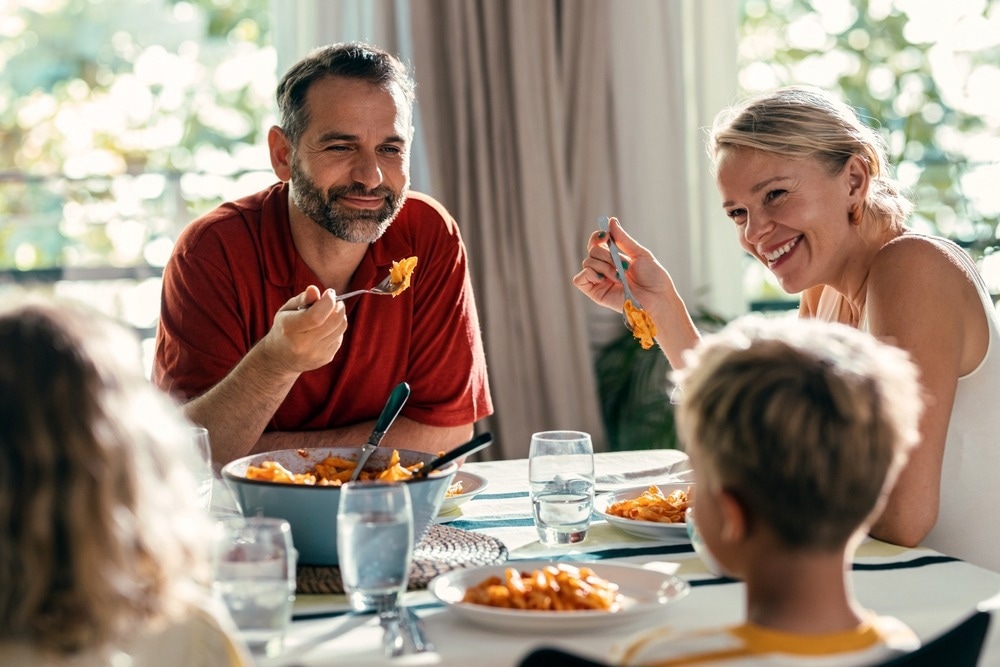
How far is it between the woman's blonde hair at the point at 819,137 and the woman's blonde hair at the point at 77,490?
1278mm

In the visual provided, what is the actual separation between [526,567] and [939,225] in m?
3.75

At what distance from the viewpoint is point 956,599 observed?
4.34 feet

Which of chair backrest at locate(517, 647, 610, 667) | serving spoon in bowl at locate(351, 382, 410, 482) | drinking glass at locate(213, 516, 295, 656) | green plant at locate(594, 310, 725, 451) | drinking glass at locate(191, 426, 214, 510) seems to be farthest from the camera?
green plant at locate(594, 310, 725, 451)

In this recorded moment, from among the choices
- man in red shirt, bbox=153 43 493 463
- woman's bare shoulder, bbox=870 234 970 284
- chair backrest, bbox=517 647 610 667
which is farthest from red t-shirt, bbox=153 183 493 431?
chair backrest, bbox=517 647 610 667

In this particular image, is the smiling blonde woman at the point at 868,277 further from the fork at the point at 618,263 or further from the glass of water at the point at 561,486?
the glass of water at the point at 561,486

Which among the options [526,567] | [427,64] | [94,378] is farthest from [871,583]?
[427,64]

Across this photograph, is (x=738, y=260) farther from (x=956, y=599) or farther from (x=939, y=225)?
(x=956, y=599)

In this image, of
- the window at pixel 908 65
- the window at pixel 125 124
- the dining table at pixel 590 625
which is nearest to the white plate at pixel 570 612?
the dining table at pixel 590 625

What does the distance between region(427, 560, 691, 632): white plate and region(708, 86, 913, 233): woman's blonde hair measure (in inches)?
34.3

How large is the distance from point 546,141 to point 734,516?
2840mm

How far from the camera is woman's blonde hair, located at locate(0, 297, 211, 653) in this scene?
91cm

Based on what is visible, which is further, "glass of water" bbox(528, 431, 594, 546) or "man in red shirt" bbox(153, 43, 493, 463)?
"man in red shirt" bbox(153, 43, 493, 463)

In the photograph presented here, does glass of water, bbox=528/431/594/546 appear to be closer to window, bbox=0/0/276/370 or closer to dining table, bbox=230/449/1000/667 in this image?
dining table, bbox=230/449/1000/667

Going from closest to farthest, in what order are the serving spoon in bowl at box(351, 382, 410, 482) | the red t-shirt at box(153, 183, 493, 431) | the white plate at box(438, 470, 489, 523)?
1. the serving spoon in bowl at box(351, 382, 410, 482)
2. the white plate at box(438, 470, 489, 523)
3. the red t-shirt at box(153, 183, 493, 431)
